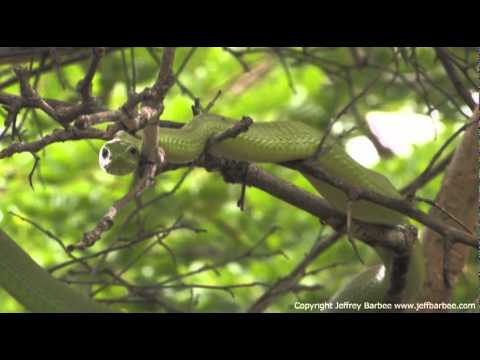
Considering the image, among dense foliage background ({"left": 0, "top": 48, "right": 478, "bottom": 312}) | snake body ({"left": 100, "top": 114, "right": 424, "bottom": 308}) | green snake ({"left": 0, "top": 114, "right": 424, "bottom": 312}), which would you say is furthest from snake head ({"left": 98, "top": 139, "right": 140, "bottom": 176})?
dense foliage background ({"left": 0, "top": 48, "right": 478, "bottom": 312})

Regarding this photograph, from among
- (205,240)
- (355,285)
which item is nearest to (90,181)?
(205,240)

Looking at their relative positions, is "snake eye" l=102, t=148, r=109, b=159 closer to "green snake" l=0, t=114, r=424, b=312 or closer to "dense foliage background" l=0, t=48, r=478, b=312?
"green snake" l=0, t=114, r=424, b=312

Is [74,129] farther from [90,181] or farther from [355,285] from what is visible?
[90,181]

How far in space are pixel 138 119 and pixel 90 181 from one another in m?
3.65

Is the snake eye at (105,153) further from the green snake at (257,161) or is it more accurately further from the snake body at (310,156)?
the snake body at (310,156)

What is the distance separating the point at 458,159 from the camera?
431cm

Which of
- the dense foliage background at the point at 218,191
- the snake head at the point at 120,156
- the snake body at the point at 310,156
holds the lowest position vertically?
the snake head at the point at 120,156

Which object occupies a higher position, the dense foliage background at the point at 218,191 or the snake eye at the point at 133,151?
the dense foliage background at the point at 218,191

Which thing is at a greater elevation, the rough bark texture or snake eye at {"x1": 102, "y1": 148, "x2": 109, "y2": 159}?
the rough bark texture

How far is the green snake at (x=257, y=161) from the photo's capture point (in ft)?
9.17

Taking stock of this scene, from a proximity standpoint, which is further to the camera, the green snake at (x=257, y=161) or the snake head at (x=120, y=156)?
the green snake at (x=257, y=161)

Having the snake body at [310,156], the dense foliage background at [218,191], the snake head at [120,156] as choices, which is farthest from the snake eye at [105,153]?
the dense foliage background at [218,191]

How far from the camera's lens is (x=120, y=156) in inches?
96.9

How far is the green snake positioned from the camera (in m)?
2.79
